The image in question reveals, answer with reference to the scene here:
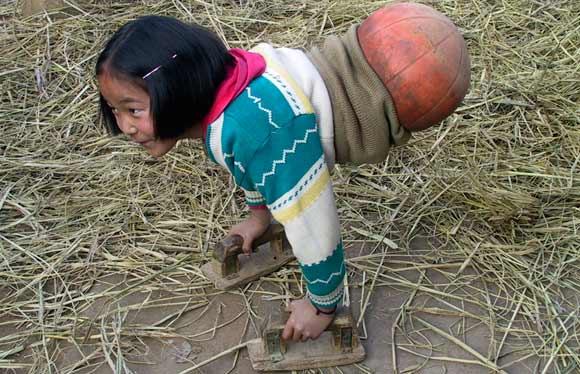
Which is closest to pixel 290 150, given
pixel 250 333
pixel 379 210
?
pixel 250 333

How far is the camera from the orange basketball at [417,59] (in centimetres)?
205

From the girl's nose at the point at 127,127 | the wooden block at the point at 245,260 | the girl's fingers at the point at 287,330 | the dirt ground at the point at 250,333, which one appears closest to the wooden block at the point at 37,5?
the dirt ground at the point at 250,333

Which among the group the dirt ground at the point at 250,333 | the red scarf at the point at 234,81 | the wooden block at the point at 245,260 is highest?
the red scarf at the point at 234,81

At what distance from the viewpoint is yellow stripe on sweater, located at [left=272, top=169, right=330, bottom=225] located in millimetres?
1971

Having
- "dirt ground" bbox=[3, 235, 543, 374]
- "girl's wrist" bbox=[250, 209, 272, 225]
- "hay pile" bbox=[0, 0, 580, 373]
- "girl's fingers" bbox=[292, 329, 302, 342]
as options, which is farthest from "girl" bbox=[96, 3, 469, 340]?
"hay pile" bbox=[0, 0, 580, 373]

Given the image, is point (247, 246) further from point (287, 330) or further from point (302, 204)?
point (302, 204)

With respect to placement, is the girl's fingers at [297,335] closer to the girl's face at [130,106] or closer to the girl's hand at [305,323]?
the girl's hand at [305,323]

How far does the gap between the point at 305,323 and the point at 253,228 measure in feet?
1.70

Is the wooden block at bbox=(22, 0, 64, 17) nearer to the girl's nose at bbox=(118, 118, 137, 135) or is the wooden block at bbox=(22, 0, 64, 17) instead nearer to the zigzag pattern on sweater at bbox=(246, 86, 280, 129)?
the girl's nose at bbox=(118, 118, 137, 135)

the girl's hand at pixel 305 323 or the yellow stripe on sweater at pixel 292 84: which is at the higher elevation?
the yellow stripe on sweater at pixel 292 84

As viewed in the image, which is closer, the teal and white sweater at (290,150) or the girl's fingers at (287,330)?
the teal and white sweater at (290,150)

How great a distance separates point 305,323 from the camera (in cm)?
229

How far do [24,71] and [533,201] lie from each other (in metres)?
2.88

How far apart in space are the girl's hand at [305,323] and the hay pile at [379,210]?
30cm
